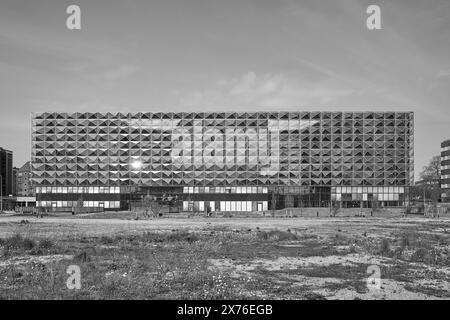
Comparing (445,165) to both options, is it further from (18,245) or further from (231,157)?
(18,245)

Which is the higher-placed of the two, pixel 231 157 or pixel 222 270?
pixel 231 157

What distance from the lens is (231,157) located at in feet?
395

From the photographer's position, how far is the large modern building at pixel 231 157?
12038 centimetres

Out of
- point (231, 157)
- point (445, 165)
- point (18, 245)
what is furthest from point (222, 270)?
point (445, 165)

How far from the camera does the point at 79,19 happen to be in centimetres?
2461

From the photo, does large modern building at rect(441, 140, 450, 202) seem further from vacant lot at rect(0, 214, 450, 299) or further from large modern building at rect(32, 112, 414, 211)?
vacant lot at rect(0, 214, 450, 299)

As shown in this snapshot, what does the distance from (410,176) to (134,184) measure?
8371 centimetres

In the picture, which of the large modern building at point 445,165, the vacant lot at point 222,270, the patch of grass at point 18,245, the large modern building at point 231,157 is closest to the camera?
the vacant lot at point 222,270

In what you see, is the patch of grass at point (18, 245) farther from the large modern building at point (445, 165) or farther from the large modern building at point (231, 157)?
the large modern building at point (445, 165)

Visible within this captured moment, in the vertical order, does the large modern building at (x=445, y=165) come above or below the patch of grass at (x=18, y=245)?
above

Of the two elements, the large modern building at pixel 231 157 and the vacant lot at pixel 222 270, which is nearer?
the vacant lot at pixel 222 270

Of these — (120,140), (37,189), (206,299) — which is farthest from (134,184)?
(206,299)

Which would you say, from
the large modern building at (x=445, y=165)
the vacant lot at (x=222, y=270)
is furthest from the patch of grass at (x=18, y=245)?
the large modern building at (x=445, y=165)
